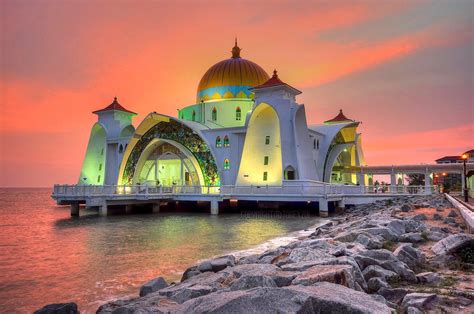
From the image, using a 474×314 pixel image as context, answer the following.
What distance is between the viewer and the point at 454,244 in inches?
248

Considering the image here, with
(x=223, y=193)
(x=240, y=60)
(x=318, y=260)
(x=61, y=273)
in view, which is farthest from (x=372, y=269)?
(x=240, y=60)

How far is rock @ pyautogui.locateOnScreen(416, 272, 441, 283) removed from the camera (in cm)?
515

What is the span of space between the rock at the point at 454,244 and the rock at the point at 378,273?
157 cm

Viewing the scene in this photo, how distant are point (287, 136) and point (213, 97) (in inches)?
484

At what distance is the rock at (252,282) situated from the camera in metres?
4.59

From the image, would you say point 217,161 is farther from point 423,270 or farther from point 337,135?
point 423,270

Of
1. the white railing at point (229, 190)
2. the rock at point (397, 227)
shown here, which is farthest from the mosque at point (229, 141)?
the rock at point (397, 227)

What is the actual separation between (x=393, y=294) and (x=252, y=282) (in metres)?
1.65

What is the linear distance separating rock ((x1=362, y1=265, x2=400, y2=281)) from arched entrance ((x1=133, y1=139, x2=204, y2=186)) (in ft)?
93.7

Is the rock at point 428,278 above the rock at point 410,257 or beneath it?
beneath

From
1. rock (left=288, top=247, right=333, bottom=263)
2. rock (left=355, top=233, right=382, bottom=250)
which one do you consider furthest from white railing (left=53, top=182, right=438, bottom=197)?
rock (left=288, top=247, right=333, bottom=263)

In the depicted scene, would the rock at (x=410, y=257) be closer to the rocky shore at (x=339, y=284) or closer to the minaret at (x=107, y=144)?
the rocky shore at (x=339, y=284)

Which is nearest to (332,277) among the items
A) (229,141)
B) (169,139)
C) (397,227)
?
(397,227)

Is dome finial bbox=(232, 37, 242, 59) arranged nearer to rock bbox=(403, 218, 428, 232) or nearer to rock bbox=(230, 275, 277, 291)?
rock bbox=(403, 218, 428, 232)
